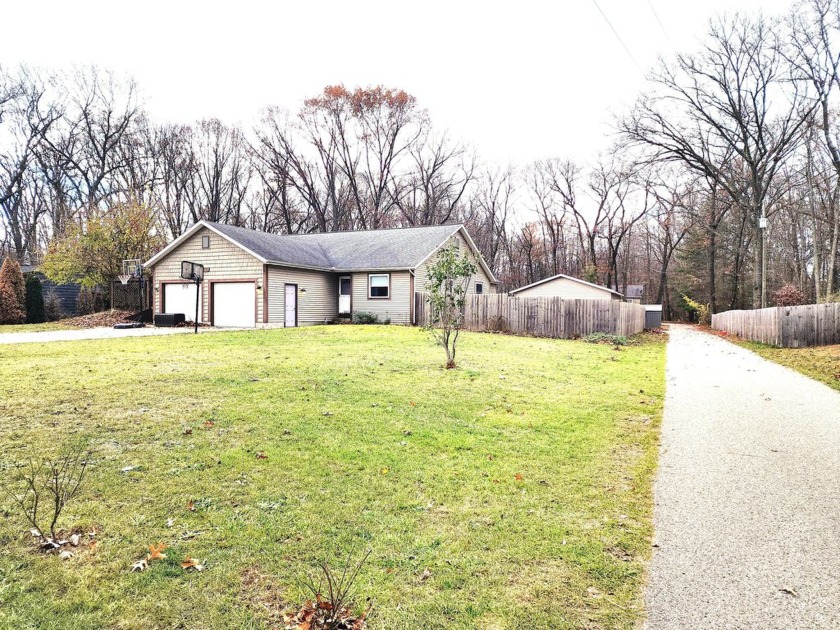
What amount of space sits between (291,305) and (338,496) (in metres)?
19.2

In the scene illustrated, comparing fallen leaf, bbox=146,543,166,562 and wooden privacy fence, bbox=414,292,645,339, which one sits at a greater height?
wooden privacy fence, bbox=414,292,645,339

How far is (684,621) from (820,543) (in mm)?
1543

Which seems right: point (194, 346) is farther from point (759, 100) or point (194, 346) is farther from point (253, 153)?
point (253, 153)

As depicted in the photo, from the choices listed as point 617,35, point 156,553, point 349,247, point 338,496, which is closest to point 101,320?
point 349,247

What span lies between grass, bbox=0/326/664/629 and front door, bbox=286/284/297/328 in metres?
13.5

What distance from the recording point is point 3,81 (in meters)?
26.9

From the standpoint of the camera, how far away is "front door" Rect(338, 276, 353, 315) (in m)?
24.9

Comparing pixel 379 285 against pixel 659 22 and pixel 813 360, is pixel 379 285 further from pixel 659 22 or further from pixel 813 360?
pixel 659 22

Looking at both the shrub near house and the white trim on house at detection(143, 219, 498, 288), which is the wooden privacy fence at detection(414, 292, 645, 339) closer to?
the white trim on house at detection(143, 219, 498, 288)

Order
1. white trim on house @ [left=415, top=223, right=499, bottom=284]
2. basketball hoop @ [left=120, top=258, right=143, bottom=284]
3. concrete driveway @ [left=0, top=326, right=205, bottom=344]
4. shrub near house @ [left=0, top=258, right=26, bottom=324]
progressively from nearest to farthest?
concrete driveway @ [left=0, top=326, right=205, bottom=344]
shrub near house @ [left=0, top=258, right=26, bottom=324]
white trim on house @ [left=415, top=223, right=499, bottom=284]
basketball hoop @ [left=120, top=258, right=143, bottom=284]

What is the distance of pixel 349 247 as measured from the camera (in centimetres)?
2664

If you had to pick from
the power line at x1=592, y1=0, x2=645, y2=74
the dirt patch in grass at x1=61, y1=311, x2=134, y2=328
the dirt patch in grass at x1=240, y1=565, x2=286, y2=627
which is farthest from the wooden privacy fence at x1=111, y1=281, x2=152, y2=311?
the dirt patch in grass at x1=240, y1=565, x2=286, y2=627

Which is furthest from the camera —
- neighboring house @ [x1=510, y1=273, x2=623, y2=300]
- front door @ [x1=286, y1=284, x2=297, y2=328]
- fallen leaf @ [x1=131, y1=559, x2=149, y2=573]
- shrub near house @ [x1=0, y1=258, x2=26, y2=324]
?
neighboring house @ [x1=510, y1=273, x2=623, y2=300]

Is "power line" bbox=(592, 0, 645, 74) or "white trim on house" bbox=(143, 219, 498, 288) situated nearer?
"power line" bbox=(592, 0, 645, 74)
